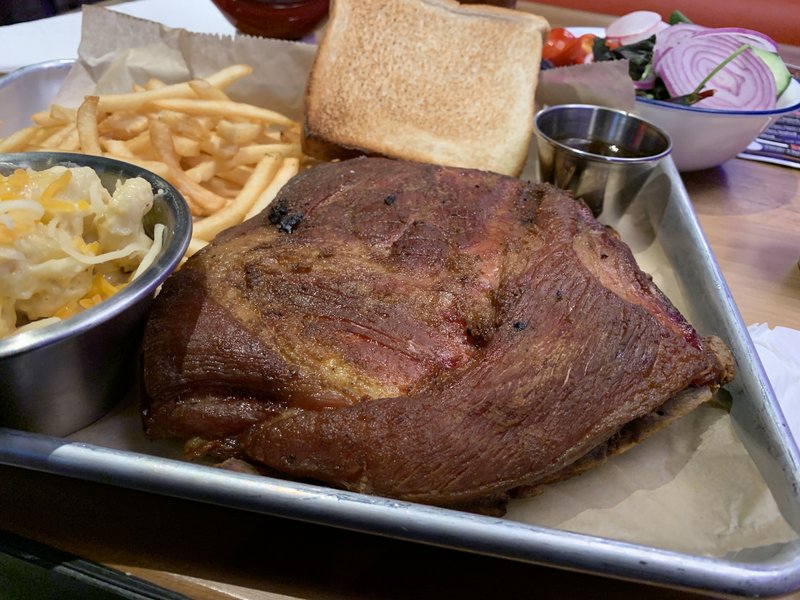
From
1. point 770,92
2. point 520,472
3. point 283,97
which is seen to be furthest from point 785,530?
point 283,97

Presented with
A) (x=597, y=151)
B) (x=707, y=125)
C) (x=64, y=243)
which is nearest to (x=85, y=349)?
(x=64, y=243)

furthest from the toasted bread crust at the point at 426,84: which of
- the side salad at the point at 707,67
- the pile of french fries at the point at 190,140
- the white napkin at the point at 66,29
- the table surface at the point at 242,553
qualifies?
the table surface at the point at 242,553

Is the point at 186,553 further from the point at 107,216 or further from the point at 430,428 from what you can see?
the point at 107,216

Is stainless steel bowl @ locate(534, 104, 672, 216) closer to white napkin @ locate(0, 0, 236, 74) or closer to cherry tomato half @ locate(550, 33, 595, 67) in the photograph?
cherry tomato half @ locate(550, 33, 595, 67)

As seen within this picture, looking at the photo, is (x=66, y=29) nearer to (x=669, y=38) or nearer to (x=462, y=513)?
(x=669, y=38)

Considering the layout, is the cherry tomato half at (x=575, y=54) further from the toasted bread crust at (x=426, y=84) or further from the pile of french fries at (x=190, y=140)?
the pile of french fries at (x=190, y=140)

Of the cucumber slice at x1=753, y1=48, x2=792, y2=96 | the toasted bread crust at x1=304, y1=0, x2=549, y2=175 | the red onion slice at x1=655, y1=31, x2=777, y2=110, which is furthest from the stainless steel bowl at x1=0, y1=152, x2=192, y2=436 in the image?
the cucumber slice at x1=753, y1=48, x2=792, y2=96
